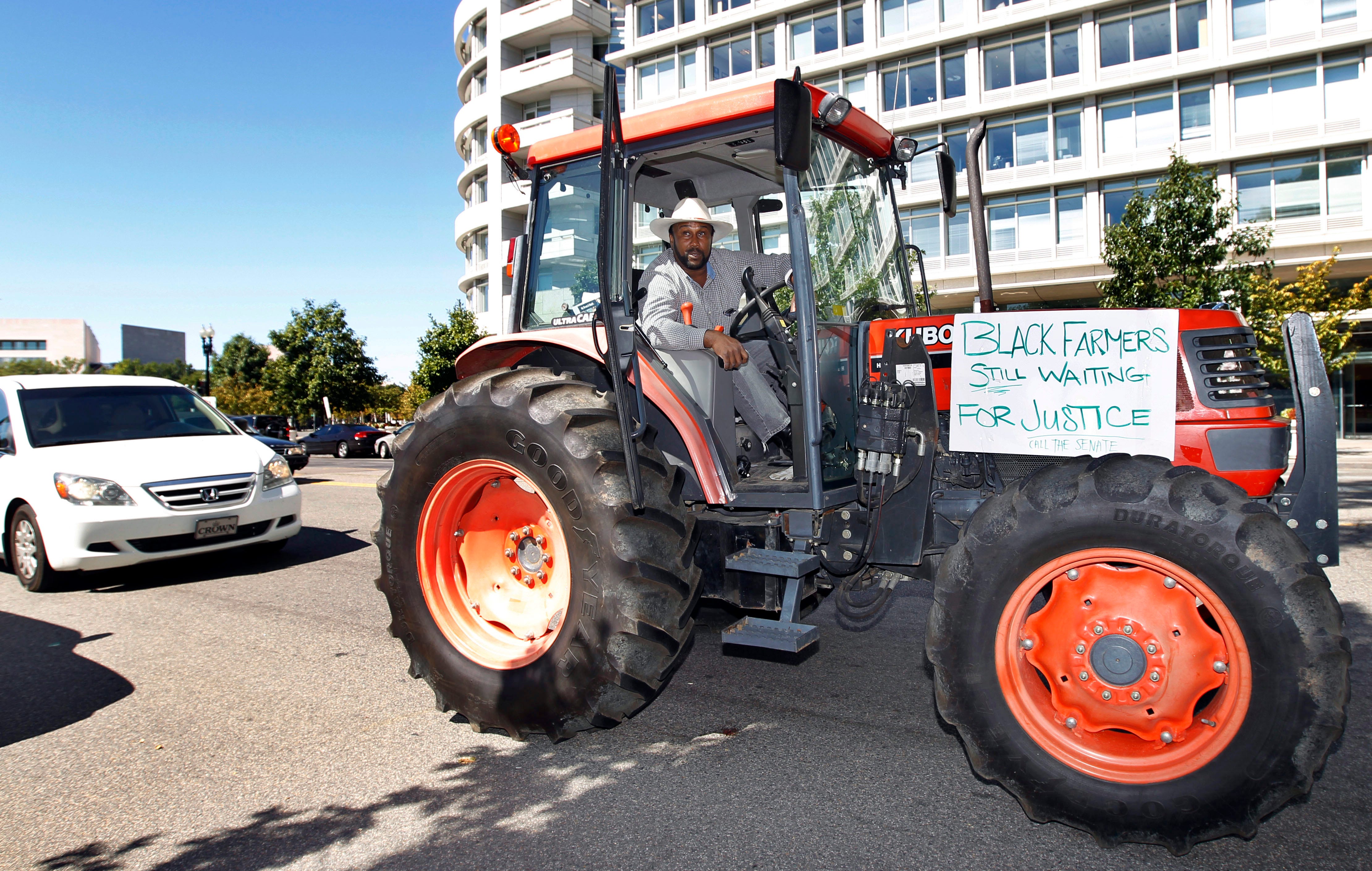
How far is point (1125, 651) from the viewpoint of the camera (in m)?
2.66

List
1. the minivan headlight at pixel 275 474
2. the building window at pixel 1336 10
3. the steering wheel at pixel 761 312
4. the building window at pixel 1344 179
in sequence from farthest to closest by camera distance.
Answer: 1. the building window at pixel 1344 179
2. the building window at pixel 1336 10
3. the minivan headlight at pixel 275 474
4. the steering wheel at pixel 761 312

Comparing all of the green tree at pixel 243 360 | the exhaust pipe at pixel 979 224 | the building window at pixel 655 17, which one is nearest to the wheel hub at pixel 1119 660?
the exhaust pipe at pixel 979 224

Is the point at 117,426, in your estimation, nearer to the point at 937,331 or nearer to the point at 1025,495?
the point at 937,331

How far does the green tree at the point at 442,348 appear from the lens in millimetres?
36719

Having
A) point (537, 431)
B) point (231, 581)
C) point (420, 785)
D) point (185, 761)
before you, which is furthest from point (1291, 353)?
point (231, 581)

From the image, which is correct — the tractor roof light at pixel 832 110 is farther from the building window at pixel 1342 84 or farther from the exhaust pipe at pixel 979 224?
the building window at pixel 1342 84

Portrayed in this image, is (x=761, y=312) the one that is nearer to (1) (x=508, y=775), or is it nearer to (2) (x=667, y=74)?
(1) (x=508, y=775)

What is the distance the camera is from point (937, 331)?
372cm

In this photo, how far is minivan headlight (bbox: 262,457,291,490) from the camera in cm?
753

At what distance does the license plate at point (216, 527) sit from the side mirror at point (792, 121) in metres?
5.90

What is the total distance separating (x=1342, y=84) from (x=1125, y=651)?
1242 inches

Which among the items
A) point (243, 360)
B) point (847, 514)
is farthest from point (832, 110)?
point (243, 360)

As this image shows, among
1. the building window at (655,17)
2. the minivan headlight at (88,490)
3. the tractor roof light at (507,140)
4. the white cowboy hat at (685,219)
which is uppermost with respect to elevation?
the building window at (655,17)

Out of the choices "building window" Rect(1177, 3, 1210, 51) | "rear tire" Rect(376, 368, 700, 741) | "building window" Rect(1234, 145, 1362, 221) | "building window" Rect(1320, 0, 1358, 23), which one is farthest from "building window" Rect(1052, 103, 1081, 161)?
"rear tire" Rect(376, 368, 700, 741)
